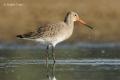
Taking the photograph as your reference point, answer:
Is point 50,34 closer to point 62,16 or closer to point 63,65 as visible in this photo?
point 63,65

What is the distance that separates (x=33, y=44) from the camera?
64.0 feet

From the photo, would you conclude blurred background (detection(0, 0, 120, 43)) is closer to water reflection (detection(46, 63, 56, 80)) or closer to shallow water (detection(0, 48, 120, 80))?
shallow water (detection(0, 48, 120, 80))

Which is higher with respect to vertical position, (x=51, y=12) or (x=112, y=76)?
(x=51, y=12)

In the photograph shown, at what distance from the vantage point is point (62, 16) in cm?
2242

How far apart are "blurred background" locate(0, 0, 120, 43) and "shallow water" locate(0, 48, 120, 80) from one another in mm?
2175

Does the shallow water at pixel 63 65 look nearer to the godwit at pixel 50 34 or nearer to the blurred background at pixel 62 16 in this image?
the godwit at pixel 50 34

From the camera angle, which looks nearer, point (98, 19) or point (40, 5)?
point (98, 19)

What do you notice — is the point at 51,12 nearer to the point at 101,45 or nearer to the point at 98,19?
the point at 98,19

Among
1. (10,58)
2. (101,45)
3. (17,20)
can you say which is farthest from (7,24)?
(10,58)

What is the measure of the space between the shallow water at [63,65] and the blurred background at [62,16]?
85.6 inches

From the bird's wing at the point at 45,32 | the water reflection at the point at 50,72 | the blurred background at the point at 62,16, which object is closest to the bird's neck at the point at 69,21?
the bird's wing at the point at 45,32

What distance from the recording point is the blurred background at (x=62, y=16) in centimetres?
2051

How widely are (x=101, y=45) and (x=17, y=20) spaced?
12.6ft

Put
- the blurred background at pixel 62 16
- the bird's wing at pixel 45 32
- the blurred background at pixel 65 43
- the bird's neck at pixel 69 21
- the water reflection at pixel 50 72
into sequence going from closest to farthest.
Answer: the water reflection at pixel 50 72 → the blurred background at pixel 65 43 → the bird's wing at pixel 45 32 → the bird's neck at pixel 69 21 → the blurred background at pixel 62 16
